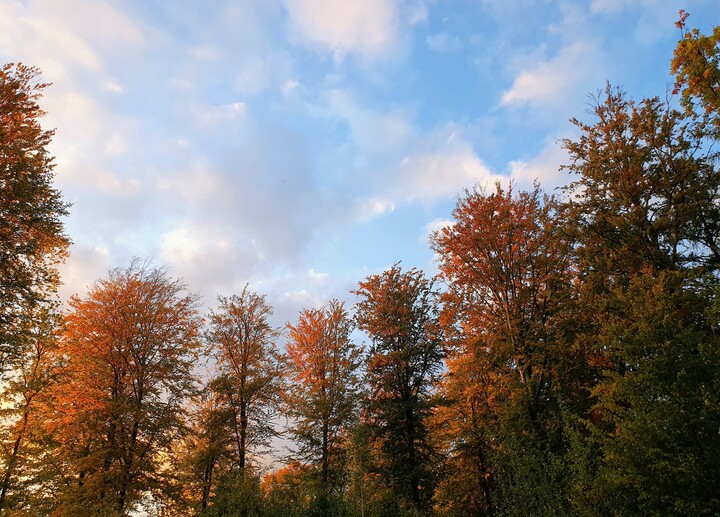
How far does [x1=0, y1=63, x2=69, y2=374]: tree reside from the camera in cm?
1447

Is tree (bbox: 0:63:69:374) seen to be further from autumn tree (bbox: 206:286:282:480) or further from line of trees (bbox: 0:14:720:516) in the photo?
autumn tree (bbox: 206:286:282:480)

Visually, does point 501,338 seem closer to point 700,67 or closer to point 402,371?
point 402,371

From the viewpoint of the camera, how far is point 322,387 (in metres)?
24.8

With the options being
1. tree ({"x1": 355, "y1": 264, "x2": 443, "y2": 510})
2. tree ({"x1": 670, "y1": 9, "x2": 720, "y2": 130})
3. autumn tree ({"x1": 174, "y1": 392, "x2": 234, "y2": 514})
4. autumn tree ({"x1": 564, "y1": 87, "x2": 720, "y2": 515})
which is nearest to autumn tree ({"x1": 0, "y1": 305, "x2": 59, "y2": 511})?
autumn tree ({"x1": 174, "y1": 392, "x2": 234, "y2": 514})

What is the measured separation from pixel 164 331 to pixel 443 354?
1542 centimetres

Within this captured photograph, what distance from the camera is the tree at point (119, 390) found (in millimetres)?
16922

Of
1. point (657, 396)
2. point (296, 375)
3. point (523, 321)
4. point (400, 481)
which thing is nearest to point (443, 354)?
point (523, 321)

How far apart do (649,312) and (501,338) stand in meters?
8.63

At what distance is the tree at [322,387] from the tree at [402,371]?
6.75 feet

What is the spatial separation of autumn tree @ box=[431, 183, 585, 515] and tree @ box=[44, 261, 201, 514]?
47.7 feet

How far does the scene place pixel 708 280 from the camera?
42.6ft

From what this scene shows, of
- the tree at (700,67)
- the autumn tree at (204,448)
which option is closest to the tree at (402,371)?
the autumn tree at (204,448)

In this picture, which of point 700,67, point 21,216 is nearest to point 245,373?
point 21,216

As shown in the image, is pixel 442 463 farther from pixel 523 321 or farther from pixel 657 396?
pixel 657 396
